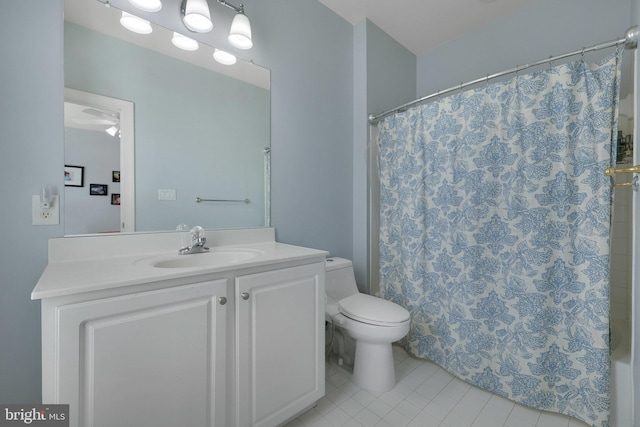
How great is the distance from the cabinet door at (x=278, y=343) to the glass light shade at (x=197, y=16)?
1247 millimetres

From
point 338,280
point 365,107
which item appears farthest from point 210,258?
point 365,107

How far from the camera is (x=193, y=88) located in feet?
4.60

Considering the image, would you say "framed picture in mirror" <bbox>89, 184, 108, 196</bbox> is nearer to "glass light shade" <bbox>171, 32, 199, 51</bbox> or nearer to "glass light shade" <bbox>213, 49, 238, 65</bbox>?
"glass light shade" <bbox>171, 32, 199, 51</bbox>

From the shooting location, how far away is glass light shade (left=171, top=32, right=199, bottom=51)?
51.9 inches

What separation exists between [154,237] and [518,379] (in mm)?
2011

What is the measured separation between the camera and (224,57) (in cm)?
149

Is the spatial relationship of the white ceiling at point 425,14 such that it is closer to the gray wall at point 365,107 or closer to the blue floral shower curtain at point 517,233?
the gray wall at point 365,107

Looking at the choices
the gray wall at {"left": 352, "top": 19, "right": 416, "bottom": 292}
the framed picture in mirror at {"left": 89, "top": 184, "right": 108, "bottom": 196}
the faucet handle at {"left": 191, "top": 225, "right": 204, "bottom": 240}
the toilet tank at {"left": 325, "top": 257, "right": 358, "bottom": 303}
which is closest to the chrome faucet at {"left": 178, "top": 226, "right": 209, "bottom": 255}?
the faucet handle at {"left": 191, "top": 225, "right": 204, "bottom": 240}

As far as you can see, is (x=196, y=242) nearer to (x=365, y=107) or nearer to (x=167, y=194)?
(x=167, y=194)

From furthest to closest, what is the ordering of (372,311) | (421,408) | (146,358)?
(372,311) → (421,408) → (146,358)

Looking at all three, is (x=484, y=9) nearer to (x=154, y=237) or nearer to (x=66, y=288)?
(x=154, y=237)

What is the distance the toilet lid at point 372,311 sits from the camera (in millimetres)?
1439

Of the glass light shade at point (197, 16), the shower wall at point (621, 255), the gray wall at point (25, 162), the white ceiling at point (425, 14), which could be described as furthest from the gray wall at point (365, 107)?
the gray wall at point (25, 162)

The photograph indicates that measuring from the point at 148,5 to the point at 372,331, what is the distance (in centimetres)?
195
